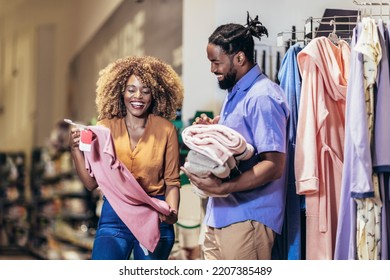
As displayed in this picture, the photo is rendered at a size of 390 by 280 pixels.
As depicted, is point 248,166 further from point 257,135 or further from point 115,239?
point 115,239

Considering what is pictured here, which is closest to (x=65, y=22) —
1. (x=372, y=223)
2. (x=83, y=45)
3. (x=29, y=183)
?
(x=83, y=45)

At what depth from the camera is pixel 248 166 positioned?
9.37 feet

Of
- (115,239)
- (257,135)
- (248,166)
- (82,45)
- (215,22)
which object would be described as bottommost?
(115,239)

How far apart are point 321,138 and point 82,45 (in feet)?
6.01

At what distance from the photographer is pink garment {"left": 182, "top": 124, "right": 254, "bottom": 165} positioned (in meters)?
2.75

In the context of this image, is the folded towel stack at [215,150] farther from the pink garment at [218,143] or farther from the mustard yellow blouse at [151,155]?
the mustard yellow blouse at [151,155]

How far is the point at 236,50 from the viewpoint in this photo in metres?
2.91

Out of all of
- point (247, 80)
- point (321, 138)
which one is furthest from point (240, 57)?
point (321, 138)

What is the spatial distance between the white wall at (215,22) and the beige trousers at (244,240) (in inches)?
23.7

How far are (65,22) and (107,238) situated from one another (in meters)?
1.63

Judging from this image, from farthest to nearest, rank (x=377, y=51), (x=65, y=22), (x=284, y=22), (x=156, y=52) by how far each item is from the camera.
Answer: (x=65, y=22) → (x=156, y=52) → (x=284, y=22) → (x=377, y=51)

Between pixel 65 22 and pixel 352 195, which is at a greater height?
pixel 65 22
